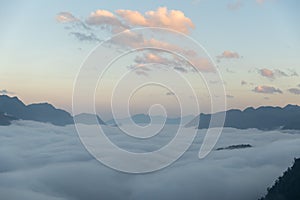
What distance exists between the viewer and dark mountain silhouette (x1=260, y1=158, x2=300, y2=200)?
13912 cm

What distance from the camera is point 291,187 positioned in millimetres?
144125

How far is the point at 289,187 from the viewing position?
146375mm

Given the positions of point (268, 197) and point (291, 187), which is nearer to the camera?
point (291, 187)

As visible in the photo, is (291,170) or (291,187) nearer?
(291,187)

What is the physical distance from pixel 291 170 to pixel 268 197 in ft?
57.6

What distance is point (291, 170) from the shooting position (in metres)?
157

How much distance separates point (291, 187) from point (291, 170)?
1487 cm

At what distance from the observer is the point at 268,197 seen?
16350cm

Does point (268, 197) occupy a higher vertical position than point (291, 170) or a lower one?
lower

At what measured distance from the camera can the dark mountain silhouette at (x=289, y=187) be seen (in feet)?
456
